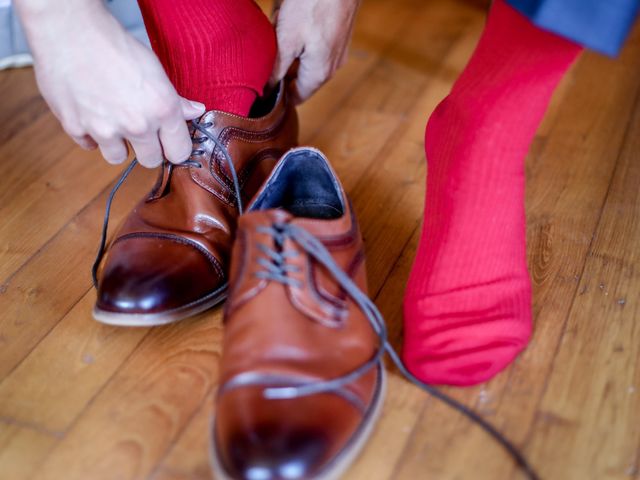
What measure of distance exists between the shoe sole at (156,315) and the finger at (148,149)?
18 cm

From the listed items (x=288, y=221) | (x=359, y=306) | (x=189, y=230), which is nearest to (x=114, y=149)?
(x=189, y=230)

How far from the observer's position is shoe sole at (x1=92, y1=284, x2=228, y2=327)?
2.73 feet

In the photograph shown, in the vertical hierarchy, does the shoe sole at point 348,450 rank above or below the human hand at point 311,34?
below

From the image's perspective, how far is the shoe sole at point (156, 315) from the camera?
2.73 ft

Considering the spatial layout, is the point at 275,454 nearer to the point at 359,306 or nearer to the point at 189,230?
the point at 359,306

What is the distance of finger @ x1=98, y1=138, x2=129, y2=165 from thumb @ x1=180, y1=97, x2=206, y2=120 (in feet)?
0.32

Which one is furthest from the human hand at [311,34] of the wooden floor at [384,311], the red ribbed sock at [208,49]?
the wooden floor at [384,311]

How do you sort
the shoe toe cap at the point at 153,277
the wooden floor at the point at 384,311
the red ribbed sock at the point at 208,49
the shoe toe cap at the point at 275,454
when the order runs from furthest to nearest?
the red ribbed sock at the point at 208,49
the shoe toe cap at the point at 153,277
the wooden floor at the point at 384,311
the shoe toe cap at the point at 275,454

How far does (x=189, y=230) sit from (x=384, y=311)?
27 cm

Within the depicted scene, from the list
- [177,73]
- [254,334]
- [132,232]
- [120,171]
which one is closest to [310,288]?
[254,334]

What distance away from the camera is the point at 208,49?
977mm

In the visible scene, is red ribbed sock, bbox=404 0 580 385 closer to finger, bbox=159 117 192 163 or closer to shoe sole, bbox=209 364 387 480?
shoe sole, bbox=209 364 387 480

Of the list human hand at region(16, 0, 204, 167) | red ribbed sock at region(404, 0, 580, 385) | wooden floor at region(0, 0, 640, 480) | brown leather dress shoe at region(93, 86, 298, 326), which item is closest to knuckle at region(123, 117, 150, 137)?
human hand at region(16, 0, 204, 167)

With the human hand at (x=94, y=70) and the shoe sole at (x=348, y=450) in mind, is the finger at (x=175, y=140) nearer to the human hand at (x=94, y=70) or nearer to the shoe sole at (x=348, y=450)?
the human hand at (x=94, y=70)
